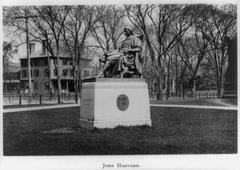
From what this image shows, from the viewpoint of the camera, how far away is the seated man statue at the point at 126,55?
Answer: 40.4ft

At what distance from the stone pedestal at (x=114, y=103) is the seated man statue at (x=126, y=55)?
1.97 feet

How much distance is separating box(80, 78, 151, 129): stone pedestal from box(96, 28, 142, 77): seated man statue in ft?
1.97

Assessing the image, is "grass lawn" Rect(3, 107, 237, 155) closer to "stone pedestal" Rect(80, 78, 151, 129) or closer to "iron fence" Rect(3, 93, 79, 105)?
"stone pedestal" Rect(80, 78, 151, 129)

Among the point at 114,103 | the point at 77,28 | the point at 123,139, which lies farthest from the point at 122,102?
the point at 77,28

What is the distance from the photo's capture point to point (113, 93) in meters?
11.6

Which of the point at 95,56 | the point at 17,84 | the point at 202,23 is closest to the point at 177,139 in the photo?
the point at 202,23

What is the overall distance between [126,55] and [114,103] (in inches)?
68.8

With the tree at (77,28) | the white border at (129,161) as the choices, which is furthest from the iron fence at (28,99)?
the white border at (129,161)

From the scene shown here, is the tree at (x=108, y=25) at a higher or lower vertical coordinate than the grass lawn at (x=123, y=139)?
higher

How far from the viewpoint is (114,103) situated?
459 inches

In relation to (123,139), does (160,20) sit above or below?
above

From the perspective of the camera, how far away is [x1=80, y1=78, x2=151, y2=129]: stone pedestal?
1157cm

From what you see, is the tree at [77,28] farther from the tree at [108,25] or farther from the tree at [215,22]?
the tree at [215,22]

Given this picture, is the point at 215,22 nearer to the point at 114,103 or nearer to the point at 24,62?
the point at 114,103
